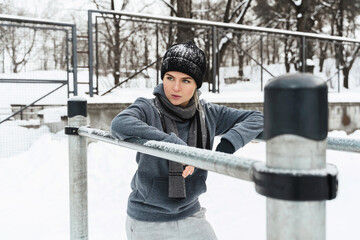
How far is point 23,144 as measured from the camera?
217 inches

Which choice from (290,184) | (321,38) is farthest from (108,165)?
(321,38)

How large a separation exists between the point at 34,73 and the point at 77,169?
13.3 feet

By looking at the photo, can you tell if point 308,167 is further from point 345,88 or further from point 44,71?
point 345,88

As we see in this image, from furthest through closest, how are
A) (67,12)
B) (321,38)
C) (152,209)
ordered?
(67,12) → (321,38) → (152,209)

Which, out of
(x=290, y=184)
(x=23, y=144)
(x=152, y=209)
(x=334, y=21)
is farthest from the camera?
(x=334, y=21)

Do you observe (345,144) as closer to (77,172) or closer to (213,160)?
(213,160)

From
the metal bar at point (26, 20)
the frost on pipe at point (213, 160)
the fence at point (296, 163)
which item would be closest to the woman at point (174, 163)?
the frost on pipe at point (213, 160)

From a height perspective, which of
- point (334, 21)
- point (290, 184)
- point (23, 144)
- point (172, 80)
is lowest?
point (23, 144)

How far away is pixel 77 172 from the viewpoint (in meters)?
1.95

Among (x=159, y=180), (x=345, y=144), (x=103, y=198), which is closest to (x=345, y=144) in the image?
(x=345, y=144)

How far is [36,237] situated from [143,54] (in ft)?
15.2

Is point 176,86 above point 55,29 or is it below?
below

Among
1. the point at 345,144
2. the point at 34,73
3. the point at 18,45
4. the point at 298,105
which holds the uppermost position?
the point at 18,45

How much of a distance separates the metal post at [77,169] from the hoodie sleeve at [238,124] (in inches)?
24.9
